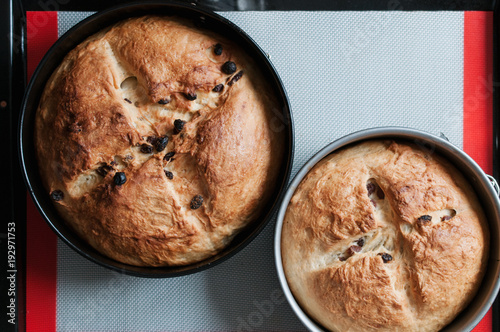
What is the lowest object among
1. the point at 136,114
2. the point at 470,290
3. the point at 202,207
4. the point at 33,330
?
the point at 33,330

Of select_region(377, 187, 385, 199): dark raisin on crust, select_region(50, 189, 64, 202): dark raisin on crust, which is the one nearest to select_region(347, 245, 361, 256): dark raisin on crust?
select_region(377, 187, 385, 199): dark raisin on crust

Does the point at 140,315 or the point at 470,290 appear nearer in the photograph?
the point at 470,290

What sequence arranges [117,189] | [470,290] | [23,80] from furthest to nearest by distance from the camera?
[23,80], [470,290], [117,189]

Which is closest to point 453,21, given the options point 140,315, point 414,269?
point 414,269

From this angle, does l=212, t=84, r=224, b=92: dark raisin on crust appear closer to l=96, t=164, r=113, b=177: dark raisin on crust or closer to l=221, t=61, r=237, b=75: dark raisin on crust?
l=221, t=61, r=237, b=75: dark raisin on crust

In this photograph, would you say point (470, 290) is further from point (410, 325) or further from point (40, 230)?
point (40, 230)
